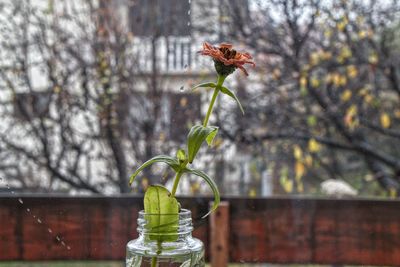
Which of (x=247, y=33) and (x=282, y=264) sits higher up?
(x=247, y=33)

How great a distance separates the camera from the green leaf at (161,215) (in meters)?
0.48

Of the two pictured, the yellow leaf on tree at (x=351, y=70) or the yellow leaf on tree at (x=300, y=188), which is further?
the yellow leaf on tree at (x=300, y=188)

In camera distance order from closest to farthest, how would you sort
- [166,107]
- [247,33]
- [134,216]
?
[134,216], [166,107], [247,33]

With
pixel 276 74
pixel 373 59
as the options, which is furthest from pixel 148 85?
pixel 373 59

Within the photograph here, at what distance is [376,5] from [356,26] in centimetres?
10

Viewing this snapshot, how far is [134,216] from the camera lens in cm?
97

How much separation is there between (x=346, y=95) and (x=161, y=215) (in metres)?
1.63

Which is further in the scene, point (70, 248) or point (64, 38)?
point (64, 38)

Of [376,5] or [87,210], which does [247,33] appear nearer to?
[376,5]

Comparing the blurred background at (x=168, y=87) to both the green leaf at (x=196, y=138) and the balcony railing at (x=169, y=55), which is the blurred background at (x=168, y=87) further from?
the green leaf at (x=196, y=138)

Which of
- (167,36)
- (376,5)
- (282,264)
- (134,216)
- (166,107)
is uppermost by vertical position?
(376,5)

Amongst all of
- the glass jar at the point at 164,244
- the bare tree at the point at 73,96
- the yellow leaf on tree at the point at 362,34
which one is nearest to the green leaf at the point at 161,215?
the glass jar at the point at 164,244

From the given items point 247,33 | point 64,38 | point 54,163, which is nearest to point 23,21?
Answer: point 64,38

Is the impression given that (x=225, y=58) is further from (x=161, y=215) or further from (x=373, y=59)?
(x=373, y=59)
